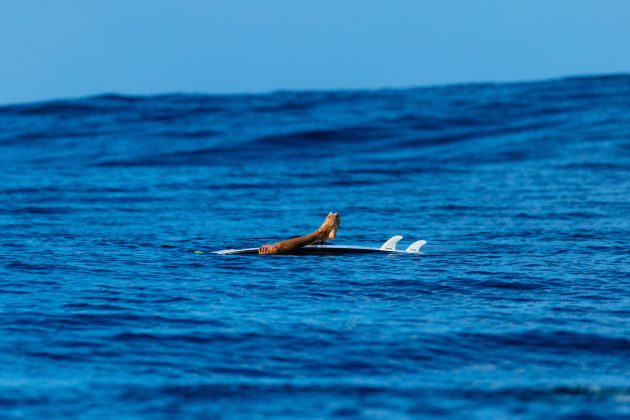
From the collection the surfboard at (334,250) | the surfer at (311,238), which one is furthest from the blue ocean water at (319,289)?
the surfer at (311,238)

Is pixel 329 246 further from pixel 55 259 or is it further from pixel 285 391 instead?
pixel 285 391

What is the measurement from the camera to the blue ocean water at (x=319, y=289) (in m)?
14.2

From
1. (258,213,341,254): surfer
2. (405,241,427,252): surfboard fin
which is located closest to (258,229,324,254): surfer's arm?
(258,213,341,254): surfer

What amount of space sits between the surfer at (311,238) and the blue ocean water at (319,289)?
0.52 meters

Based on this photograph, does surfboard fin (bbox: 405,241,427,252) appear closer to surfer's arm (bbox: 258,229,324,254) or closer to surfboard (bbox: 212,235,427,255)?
surfboard (bbox: 212,235,427,255)

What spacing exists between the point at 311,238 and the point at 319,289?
12.4 feet

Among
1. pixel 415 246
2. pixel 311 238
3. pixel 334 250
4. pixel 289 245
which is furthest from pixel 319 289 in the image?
pixel 415 246

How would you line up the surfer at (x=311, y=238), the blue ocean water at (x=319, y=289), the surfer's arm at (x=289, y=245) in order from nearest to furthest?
the blue ocean water at (x=319, y=289)
the surfer at (x=311, y=238)
the surfer's arm at (x=289, y=245)

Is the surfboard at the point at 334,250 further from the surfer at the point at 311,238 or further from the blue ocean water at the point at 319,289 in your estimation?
the blue ocean water at the point at 319,289

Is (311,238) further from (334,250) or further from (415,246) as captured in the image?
(415,246)

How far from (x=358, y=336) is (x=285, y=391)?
3.10 meters

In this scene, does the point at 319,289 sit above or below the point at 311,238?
below

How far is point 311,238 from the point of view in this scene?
80.9ft

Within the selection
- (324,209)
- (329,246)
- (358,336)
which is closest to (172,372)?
(358,336)
